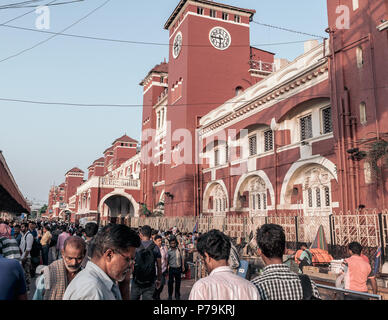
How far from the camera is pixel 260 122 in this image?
19406 millimetres

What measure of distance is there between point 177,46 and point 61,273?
1058 inches

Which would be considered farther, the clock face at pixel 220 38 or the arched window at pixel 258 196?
the clock face at pixel 220 38

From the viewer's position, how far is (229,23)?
27266mm

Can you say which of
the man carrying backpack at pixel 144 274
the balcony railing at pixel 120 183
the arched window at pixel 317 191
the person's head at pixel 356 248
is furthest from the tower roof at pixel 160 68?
the person's head at pixel 356 248

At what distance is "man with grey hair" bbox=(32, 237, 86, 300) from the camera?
304 cm

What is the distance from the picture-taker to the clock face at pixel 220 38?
87.3ft

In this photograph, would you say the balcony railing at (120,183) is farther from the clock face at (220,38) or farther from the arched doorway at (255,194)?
the arched doorway at (255,194)

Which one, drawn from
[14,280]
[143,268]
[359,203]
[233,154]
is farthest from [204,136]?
[14,280]

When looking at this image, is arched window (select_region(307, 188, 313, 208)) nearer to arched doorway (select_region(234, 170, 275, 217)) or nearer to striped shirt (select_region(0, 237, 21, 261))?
arched doorway (select_region(234, 170, 275, 217))

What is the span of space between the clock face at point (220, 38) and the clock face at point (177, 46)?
252cm

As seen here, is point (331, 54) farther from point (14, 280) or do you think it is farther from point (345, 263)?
point (14, 280)

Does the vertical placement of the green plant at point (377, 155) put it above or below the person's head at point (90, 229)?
above

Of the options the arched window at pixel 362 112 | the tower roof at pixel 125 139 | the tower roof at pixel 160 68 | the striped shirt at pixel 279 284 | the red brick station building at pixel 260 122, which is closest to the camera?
the striped shirt at pixel 279 284

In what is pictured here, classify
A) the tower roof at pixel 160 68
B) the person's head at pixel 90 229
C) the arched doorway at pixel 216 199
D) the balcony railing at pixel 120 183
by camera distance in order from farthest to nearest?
the tower roof at pixel 160 68, the balcony railing at pixel 120 183, the arched doorway at pixel 216 199, the person's head at pixel 90 229
